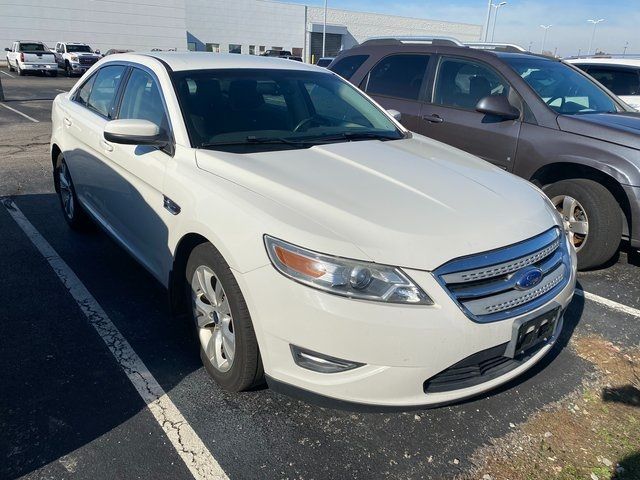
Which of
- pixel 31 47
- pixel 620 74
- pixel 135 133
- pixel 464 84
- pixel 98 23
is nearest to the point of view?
pixel 135 133

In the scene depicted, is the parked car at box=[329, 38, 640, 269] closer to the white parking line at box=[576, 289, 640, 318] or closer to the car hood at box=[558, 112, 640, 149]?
the car hood at box=[558, 112, 640, 149]

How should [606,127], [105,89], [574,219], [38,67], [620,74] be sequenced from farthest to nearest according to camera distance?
[38,67]
[620,74]
[574,219]
[606,127]
[105,89]

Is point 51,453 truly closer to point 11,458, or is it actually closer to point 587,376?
point 11,458

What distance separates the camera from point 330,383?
7.13 ft

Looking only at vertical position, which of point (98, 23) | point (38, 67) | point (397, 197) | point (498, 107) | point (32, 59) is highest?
point (98, 23)

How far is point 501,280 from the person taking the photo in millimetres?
2279

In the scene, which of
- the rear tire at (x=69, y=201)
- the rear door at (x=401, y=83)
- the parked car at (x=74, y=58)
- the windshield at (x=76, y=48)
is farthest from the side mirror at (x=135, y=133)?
the windshield at (x=76, y=48)

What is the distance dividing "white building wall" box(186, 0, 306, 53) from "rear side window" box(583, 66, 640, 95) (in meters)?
47.8

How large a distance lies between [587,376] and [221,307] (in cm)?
218

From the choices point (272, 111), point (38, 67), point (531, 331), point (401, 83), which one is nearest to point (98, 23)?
point (38, 67)

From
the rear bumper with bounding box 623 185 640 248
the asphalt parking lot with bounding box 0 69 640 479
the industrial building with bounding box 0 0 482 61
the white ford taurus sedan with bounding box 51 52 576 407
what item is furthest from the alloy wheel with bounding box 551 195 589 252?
the industrial building with bounding box 0 0 482 61

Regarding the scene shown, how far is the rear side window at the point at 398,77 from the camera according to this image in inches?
228

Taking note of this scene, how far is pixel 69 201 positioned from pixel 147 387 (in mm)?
2894

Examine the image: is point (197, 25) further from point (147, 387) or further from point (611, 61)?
point (147, 387)
